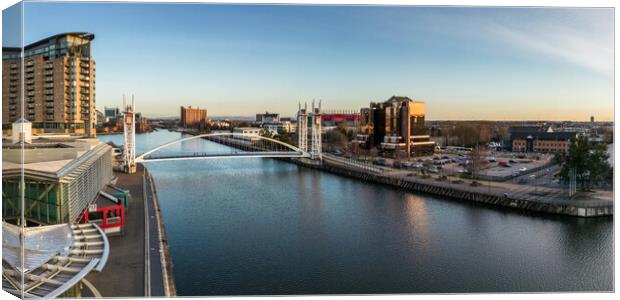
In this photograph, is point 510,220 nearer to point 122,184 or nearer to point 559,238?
point 559,238

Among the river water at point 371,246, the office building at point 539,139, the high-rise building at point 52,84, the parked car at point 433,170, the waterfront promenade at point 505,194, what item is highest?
the high-rise building at point 52,84

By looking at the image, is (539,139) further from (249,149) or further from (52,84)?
(249,149)

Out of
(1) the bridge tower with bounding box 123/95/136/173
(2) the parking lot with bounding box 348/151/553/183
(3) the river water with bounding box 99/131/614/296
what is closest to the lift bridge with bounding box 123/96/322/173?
(1) the bridge tower with bounding box 123/95/136/173

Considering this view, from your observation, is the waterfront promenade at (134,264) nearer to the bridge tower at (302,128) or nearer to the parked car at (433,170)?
the parked car at (433,170)

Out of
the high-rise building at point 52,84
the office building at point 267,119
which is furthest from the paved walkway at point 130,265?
the office building at point 267,119

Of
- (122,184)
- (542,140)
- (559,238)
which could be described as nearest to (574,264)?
(559,238)

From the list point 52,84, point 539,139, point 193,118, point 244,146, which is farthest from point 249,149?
point 52,84
